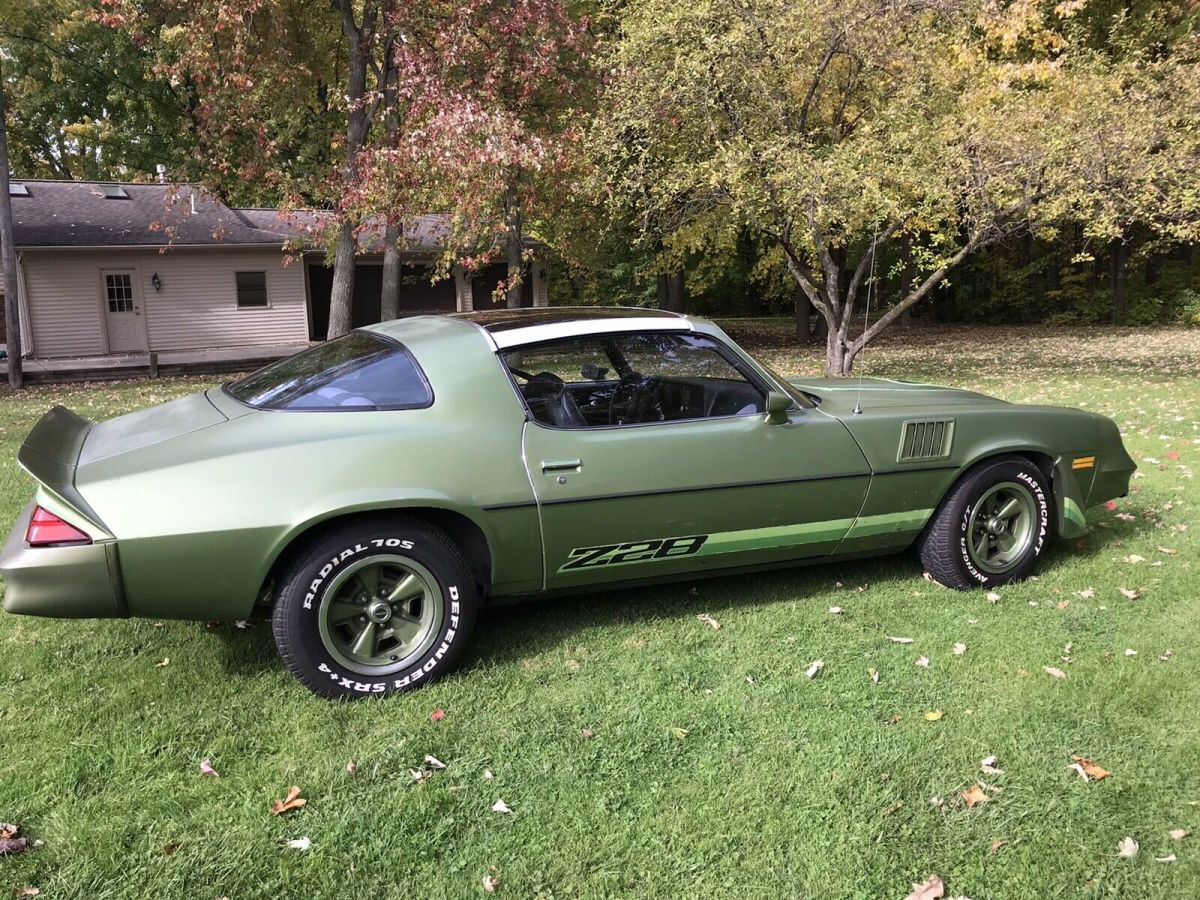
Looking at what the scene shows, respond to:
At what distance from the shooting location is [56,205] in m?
19.9

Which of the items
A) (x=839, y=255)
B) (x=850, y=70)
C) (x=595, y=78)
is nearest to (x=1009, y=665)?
(x=850, y=70)

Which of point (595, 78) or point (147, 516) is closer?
point (147, 516)

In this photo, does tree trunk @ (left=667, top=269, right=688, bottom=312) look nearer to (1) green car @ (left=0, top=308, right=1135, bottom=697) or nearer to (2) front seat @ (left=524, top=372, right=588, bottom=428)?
(1) green car @ (left=0, top=308, right=1135, bottom=697)

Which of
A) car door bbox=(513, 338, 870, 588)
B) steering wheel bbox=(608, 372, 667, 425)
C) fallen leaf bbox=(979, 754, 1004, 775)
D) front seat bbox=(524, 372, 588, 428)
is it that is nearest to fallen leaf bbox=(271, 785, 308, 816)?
car door bbox=(513, 338, 870, 588)

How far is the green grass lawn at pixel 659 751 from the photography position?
2.39 m

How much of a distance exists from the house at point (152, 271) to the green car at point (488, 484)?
15.2 metres

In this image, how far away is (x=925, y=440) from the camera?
13.5 feet

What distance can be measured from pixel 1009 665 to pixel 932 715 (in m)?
0.62

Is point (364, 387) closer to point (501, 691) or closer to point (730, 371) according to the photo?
point (501, 691)

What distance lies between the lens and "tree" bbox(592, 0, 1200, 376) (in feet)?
34.9

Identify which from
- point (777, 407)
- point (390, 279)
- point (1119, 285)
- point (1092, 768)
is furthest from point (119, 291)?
point (1119, 285)

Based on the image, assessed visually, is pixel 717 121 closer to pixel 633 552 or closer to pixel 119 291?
pixel 633 552

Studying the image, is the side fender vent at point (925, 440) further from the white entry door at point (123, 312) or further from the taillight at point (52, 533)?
the white entry door at point (123, 312)

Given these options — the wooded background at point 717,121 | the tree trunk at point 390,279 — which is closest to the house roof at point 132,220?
the tree trunk at point 390,279
